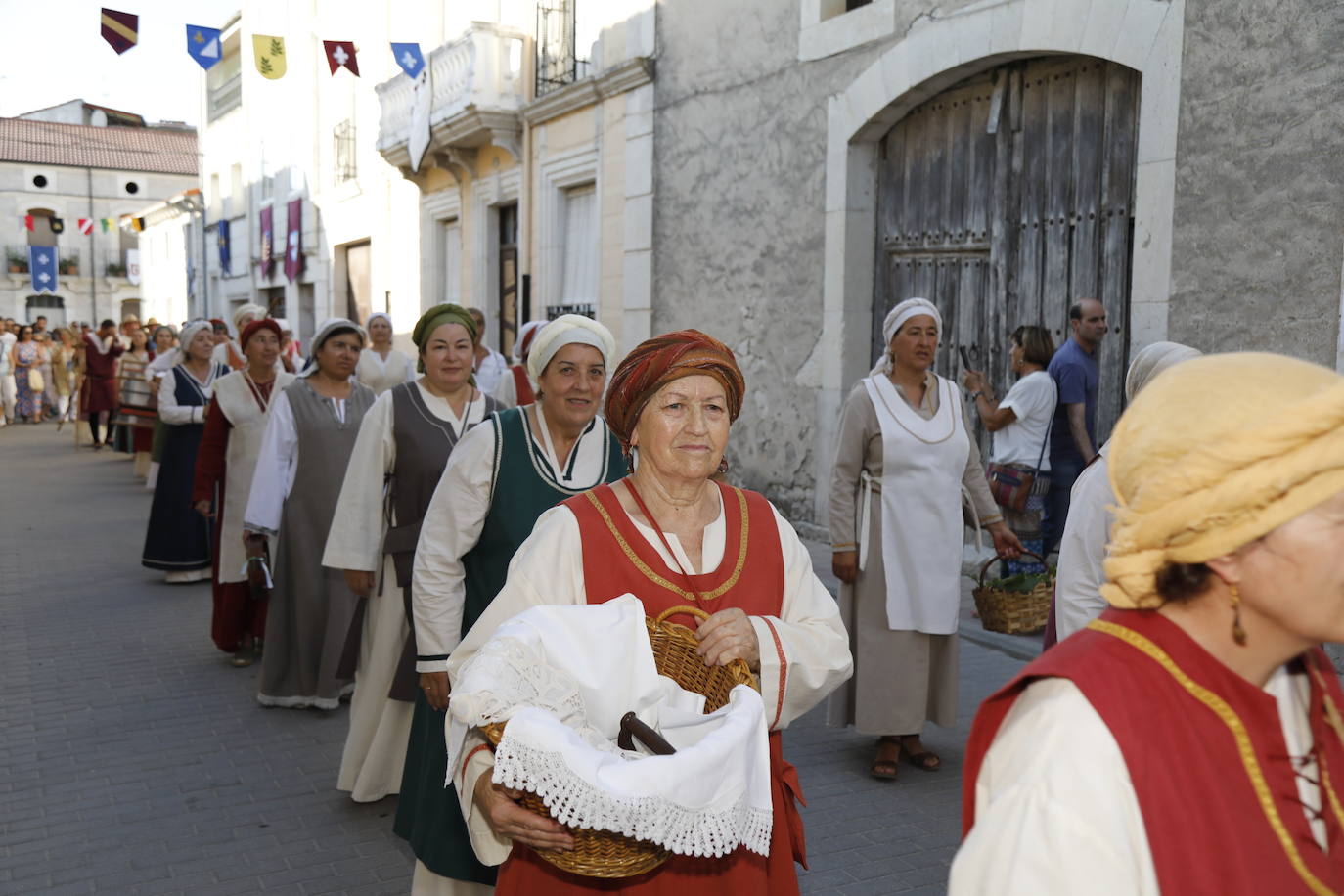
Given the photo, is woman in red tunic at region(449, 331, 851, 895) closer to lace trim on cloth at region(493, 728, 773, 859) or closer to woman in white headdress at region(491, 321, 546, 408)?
lace trim on cloth at region(493, 728, 773, 859)

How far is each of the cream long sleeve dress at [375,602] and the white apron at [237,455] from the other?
2496mm

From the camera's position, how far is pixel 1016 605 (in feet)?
20.0

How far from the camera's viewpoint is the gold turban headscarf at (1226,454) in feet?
4.41

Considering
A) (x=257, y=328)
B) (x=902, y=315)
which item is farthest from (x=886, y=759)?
(x=257, y=328)

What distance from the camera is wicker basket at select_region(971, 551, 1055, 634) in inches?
239

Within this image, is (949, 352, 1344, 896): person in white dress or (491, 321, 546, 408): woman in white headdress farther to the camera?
(491, 321, 546, 408): woman in white headdress

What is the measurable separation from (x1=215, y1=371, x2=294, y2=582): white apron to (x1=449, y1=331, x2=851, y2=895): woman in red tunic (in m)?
4.90

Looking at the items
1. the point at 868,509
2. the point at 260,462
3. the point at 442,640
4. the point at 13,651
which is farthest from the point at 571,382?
the point at 13,651

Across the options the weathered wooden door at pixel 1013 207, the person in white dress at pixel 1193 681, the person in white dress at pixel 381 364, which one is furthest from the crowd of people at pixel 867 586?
the person in white dress at pixel 381 364

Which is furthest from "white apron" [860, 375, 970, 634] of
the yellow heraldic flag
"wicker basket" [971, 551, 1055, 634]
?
the yellow heraldic flag

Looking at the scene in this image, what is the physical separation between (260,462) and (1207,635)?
5.13m

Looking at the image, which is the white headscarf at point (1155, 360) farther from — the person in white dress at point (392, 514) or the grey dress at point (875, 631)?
the person in white dress at point (392, 514)

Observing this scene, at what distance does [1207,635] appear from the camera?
Result: 147 cm

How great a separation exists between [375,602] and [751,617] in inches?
104
